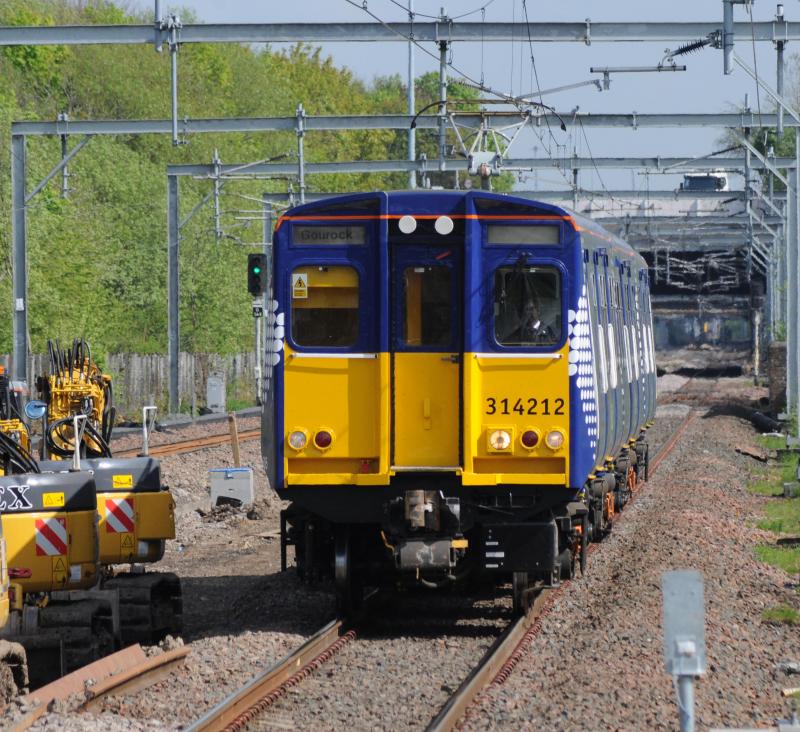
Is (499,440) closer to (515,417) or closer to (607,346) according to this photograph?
(515,417)

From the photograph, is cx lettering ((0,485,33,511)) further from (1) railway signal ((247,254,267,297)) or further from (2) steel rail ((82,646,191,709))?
(1) railway signal ((247,254,267,297))

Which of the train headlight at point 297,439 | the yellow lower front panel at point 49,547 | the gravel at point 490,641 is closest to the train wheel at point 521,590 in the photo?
the gravel at point 490,641

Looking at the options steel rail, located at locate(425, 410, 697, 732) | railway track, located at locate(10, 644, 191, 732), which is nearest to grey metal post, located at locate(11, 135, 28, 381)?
steel rail, located at locate(425, 410, 697, 732)

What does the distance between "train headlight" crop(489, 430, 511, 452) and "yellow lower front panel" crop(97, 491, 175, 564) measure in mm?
3063

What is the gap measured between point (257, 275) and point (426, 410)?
3.34 meters

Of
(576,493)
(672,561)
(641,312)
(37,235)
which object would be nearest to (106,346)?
(37,235)

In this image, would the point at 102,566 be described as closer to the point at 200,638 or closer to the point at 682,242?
the point at 200,638

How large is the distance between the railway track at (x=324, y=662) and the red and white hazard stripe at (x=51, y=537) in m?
2.01

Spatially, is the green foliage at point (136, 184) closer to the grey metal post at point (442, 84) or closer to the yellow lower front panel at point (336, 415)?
the grey metal post at point (442, 84)

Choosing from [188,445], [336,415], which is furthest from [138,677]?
[188,445]

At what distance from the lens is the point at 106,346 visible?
49969 mm

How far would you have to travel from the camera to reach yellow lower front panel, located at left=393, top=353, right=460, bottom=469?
41.4 feet

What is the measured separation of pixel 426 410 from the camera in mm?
12609

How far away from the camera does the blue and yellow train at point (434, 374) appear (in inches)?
495
